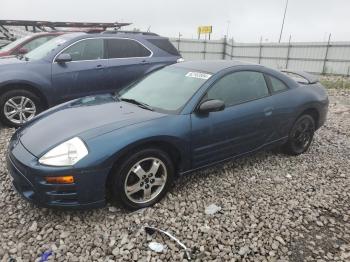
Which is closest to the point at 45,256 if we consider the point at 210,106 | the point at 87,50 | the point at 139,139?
the point at 139,139

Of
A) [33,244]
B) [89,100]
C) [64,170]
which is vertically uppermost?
[89,100]

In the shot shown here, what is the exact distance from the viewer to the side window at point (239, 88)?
368 centimetres

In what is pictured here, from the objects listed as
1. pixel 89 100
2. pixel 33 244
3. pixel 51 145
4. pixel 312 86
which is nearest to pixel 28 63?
pixel 89 100

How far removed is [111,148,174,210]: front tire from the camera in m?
2.99

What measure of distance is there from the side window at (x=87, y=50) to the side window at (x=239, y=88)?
3.19m

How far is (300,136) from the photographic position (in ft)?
15.5

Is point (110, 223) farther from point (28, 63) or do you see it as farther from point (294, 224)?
point (28, 63)

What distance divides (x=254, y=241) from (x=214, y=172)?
1.33 m

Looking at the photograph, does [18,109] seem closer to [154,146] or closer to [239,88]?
[154,146]

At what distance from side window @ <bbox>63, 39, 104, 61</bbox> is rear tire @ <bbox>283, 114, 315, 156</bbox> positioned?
371cm

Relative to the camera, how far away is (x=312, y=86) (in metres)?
4.78

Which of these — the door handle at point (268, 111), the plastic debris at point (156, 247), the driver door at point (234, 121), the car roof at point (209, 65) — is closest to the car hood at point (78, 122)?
the driver door at point (234, 121)

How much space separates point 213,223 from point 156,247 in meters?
0.65

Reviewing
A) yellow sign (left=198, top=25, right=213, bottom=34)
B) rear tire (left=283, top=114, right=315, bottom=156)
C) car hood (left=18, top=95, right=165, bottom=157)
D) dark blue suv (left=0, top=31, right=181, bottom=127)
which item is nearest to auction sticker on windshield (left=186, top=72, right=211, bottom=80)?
car hood (left=18, top=95, right=165, bottom=157)
